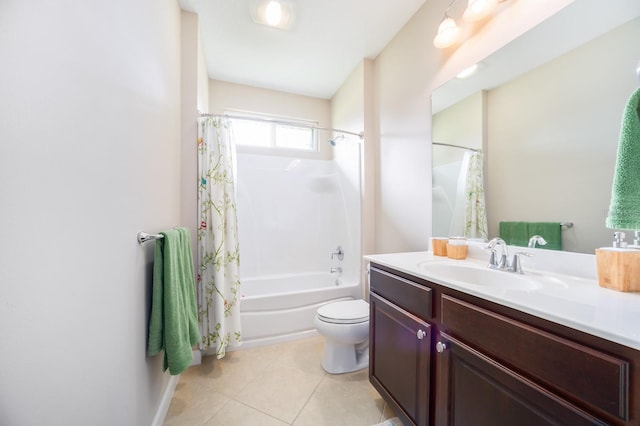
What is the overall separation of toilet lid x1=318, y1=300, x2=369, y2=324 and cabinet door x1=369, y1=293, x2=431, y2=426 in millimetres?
258

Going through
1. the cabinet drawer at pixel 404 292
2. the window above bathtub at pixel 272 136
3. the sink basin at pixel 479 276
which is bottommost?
the cabinet drawer at pixel 404 292

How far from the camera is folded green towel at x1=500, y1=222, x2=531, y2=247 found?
1211mm

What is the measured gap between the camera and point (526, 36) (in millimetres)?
1166

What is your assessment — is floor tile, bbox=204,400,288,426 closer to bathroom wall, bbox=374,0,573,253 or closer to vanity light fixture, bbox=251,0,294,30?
bathroom wall, bbox=374,0,573,253

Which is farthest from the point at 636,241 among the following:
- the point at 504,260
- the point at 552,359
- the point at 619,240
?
the point at 552,359

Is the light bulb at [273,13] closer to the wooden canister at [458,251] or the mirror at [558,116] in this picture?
the mirror at [558,116]

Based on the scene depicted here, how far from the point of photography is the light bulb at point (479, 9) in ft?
4.24

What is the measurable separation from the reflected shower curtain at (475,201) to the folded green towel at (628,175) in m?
0.66

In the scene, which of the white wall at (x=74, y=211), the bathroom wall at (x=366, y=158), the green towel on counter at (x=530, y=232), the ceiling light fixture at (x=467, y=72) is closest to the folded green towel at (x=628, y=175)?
the green towel on counter at (x=530, y=232)

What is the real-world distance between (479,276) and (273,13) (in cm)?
221

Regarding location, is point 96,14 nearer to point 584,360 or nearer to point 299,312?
point 584,360

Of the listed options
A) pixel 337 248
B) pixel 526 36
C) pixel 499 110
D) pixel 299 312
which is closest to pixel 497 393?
pixel 499 110

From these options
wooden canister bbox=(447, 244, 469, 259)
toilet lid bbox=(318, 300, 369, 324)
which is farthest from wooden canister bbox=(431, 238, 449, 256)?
toilet lid bbox=(318, 300, 369, 324)

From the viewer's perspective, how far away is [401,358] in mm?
1198
